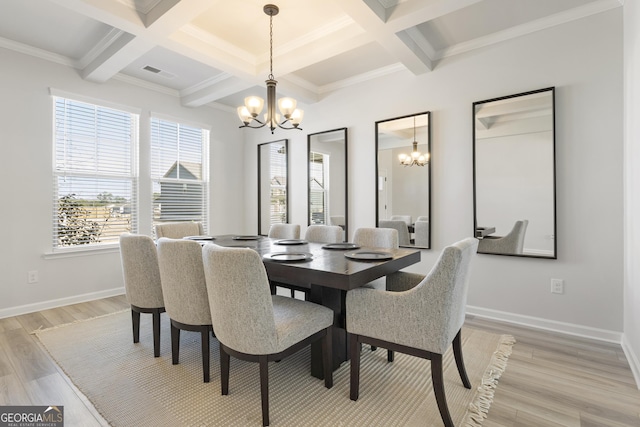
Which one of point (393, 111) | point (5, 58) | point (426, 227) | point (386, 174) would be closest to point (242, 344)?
point (426, 227)

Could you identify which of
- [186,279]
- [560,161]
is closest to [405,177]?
[560,161]

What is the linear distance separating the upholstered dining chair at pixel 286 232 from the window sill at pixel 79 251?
6.72ft

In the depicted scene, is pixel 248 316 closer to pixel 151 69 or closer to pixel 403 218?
pixel 403 218

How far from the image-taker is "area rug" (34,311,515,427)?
5.56 ft

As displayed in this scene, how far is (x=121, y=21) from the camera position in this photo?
8.20 feet

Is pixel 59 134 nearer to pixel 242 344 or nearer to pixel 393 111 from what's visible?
pixel 242 344

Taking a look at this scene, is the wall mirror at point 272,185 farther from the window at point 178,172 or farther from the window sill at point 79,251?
the window sill at point 79,251

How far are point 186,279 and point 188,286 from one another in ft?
0.15

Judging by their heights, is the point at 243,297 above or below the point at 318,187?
below

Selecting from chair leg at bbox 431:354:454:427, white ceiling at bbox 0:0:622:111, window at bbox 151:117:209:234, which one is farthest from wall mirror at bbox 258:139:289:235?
chair leg at bbox 431:354:454:427

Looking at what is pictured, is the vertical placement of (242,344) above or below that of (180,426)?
above

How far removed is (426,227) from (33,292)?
4.27m

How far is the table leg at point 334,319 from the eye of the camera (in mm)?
2076

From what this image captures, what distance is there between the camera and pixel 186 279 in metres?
2.04
